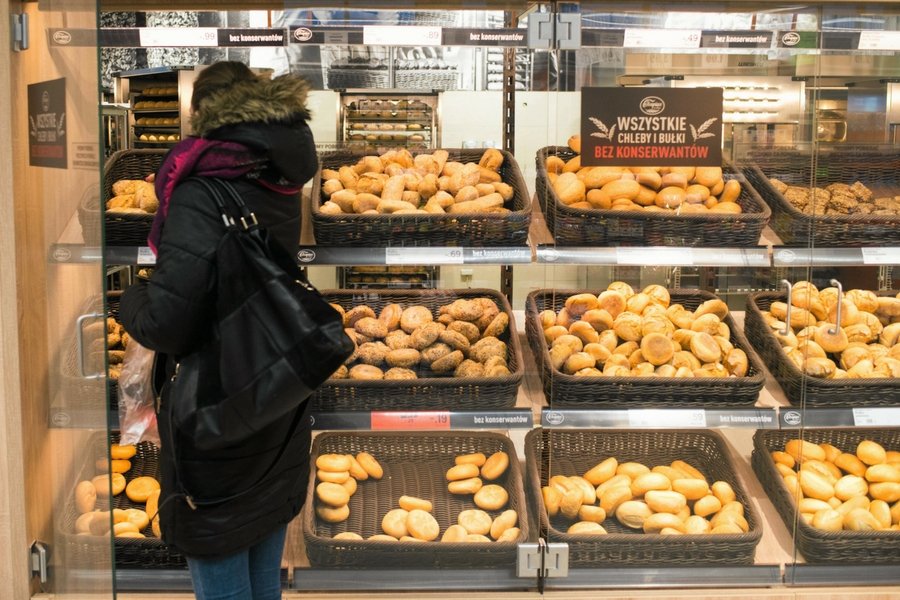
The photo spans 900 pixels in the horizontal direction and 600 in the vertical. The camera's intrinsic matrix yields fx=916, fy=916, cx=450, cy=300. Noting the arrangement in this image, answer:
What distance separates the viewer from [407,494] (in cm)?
258

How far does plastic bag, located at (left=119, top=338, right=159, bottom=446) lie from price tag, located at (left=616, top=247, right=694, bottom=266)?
1198mm

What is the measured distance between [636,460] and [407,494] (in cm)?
68

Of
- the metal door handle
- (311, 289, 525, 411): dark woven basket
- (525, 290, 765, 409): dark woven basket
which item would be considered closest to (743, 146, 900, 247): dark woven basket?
(525, 290, 765, 409): dark woven basket

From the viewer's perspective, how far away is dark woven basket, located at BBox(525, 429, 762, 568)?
A: 2.44 meters

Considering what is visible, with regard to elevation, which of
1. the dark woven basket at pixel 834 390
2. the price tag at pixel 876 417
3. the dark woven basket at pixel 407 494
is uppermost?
the dark woven basket at pixel 834 390

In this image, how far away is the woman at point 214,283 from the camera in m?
1.65

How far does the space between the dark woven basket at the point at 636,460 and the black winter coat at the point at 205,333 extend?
84 centimetres

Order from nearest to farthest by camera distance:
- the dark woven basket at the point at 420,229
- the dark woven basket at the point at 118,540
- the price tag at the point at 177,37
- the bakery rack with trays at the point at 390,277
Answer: the dark woven basket at the point at 118,540, the price tag at the point at 177,37, the dark woven basket at the point at 420,229, the bakery rack with trays at the point at 390,277

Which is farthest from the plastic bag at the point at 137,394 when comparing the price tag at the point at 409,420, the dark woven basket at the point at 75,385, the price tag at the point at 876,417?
the price tag at the point at 876,417

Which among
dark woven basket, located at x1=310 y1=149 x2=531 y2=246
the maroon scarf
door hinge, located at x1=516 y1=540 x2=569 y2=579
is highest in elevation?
the maroon scarf

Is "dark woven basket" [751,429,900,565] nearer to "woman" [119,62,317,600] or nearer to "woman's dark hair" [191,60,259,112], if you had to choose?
"woman" [119,62,317,600]

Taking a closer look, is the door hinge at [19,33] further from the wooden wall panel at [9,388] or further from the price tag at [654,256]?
the price tag at [654,256]

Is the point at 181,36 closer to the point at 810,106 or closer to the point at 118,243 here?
the point at 118,243

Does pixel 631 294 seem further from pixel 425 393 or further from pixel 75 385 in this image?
pixel 75 385
